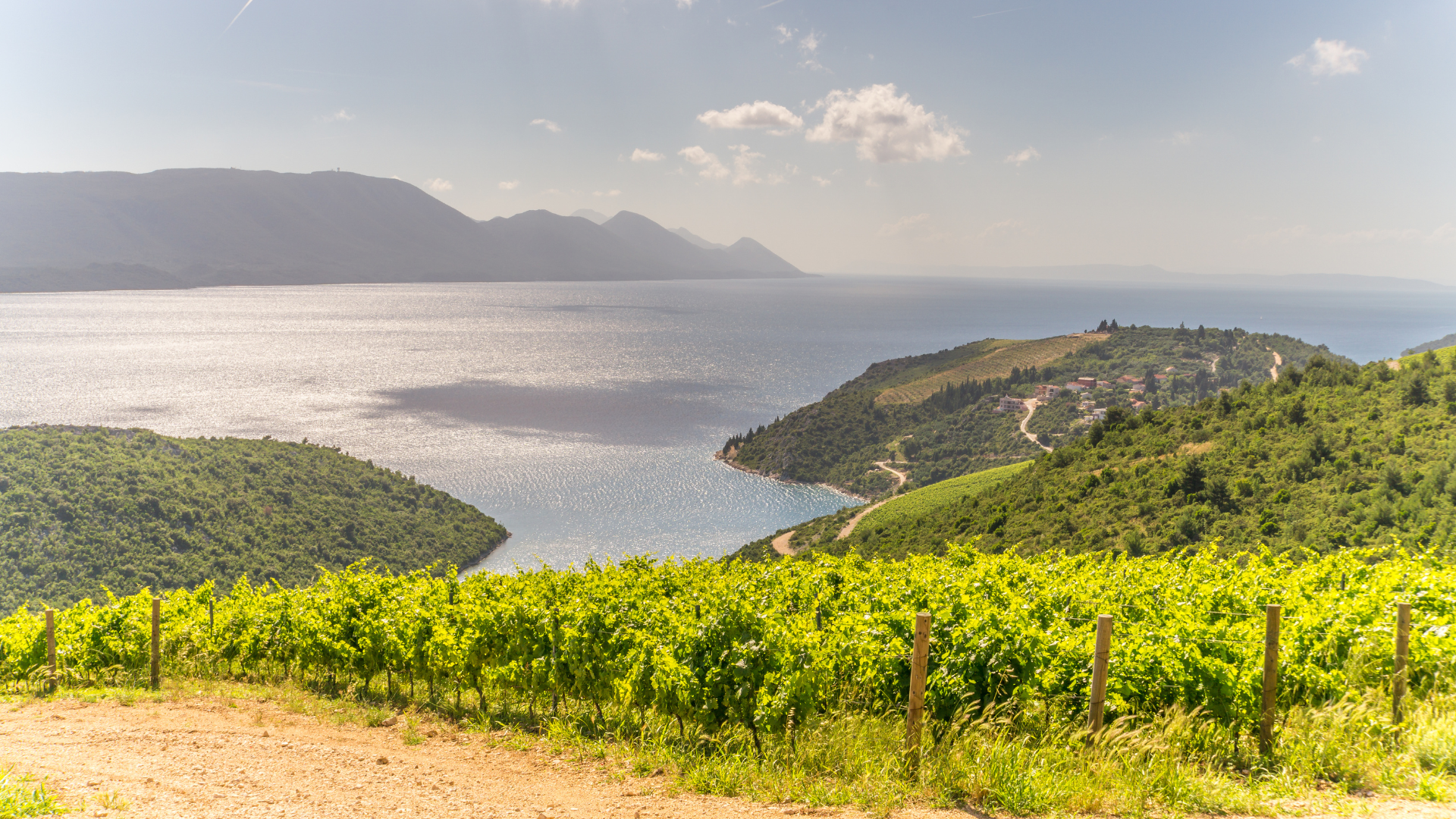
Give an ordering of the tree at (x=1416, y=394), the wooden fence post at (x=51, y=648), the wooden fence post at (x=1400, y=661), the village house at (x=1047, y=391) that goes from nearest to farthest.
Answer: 1. the wooden fence post at (x=1400, y=661)
2. the wooden fence post at (x=51, y=648)
3. the tree at (x=1416, y=394)
4. the village house at (x=1047, y=391)

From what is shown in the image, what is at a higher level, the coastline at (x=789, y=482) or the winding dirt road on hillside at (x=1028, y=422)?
the winding dirt road on hillside at (x=1028, y=422)

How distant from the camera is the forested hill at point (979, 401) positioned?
99625 millimetres

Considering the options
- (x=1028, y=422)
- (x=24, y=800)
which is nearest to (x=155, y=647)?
(x=24, y=800)

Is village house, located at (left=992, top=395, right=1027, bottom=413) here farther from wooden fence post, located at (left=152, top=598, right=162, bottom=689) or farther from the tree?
wooden fence post, located at (left=152, top=598, right=162, bottom=689)

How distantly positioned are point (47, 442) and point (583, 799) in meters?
76.1

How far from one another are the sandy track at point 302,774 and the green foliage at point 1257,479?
69.2 feet

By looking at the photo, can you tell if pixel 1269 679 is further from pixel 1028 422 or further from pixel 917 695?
pixel 1028 422

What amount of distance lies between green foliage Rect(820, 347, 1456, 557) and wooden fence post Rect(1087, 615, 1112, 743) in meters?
17.3

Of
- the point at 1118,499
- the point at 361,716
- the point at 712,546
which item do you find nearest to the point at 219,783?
the point at 361,716

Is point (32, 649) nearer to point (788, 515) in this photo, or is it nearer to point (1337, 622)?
point (1337, 622)

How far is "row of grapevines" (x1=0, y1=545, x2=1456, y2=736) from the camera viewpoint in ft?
24.7

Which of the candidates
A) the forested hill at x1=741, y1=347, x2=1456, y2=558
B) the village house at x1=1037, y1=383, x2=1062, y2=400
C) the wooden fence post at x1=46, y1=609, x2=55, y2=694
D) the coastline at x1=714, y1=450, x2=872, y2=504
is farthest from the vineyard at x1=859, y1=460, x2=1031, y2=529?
the wooden fence post at x1=46, y1=609, x2=55, y2=694

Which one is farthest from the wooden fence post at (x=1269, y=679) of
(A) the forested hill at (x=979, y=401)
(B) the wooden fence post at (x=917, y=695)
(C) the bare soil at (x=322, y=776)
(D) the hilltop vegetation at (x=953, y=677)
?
(A) the forested hill at (x=979, y=401)

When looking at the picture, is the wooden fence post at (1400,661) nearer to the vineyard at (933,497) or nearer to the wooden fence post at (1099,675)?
the wooden fence post at (1099,675)
